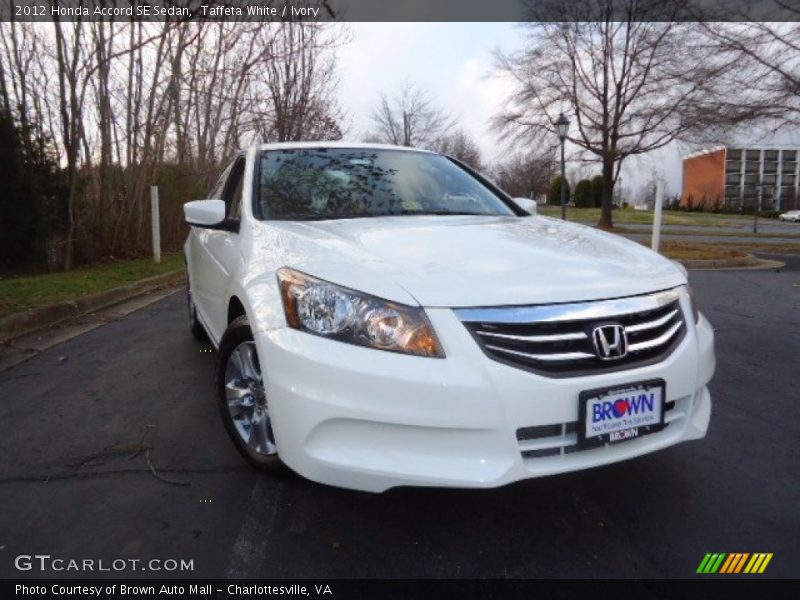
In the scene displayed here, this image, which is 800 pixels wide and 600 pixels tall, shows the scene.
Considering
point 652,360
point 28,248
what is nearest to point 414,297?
point 652,360

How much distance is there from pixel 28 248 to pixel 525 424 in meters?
10.3

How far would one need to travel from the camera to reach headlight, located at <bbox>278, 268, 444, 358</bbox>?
6.20 feet

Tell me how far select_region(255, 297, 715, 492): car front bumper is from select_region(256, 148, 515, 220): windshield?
4.23ft

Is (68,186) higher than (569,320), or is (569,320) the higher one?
(68,186)

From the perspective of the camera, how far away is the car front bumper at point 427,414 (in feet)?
5.98

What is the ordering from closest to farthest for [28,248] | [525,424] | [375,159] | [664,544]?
[525,424]
[664,544]
[375,159]
[28,248]

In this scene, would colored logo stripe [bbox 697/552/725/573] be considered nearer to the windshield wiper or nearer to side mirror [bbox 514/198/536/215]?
the windshield wiper

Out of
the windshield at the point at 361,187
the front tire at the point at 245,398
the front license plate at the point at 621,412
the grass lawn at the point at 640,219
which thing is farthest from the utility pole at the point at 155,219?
the grass lawn at the point at 640,219

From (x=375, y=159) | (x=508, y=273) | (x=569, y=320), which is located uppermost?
(x=375, y=159)

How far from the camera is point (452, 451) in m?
1.86

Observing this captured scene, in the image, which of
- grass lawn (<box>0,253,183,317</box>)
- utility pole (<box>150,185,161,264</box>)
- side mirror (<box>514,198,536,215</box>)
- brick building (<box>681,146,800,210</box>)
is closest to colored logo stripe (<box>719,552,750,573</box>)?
side mirror (<box>514,198,536,215</box>)

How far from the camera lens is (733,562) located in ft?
6.45

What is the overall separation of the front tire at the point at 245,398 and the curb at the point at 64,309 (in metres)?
3.54

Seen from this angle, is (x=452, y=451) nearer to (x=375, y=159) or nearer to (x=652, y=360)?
(x=652, y=360)
